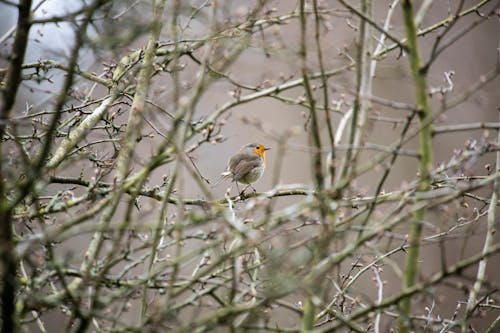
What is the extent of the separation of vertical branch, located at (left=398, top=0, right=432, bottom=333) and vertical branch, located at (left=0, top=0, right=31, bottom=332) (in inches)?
56.8

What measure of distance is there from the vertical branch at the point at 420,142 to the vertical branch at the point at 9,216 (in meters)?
1.44

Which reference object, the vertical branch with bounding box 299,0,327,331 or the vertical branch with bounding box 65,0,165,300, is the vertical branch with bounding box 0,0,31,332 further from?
the vertical branch with bounding box 299,0,327,331

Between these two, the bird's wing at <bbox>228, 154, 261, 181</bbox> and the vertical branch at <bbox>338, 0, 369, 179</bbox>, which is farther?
the bird's wing at <bbox>228, 154, 261, 181</bbox>

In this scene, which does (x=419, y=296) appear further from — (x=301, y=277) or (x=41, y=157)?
(x=41, y=157)

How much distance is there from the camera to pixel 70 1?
3248 millimetres

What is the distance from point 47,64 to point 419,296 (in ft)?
8.94

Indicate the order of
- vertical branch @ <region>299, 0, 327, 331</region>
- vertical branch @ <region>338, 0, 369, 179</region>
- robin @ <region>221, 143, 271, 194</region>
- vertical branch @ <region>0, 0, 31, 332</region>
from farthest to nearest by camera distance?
robin @ <region>221, 143, 271, 194</region> < vertical branch @ <region>338, 0, 369, 179</region> < vertical branch @ <region>299, 0, 327, 331</region> < vertical branch @ <region>0, 0, 31, 332</region>

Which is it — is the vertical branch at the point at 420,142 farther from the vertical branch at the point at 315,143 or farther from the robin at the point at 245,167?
the robin at the point at 245,167

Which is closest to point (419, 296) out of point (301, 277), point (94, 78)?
point (301, 277)

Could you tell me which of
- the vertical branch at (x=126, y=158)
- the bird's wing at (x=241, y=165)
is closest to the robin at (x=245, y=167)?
the bird's wing at (x=241, y=165)

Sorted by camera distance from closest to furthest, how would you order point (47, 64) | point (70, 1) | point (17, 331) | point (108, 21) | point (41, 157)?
point (41, 157)
point (17, 331)
point (108, 21)
point (70, 1)
point (47, 64)

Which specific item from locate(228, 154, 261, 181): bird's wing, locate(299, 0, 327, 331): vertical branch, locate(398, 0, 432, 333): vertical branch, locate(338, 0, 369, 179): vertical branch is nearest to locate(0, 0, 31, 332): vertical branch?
locate(299, 0, 327, 331): vertical branch

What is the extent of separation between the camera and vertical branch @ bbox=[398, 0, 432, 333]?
2281 millimetres

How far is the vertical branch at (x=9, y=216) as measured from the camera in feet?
6.73
